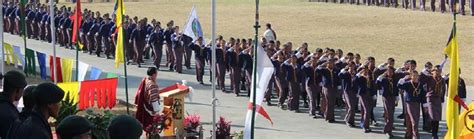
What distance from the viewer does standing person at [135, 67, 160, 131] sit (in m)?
15.9

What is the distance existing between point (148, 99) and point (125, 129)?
9227mm

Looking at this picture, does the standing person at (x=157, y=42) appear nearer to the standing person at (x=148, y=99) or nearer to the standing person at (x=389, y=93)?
the standing person at (x=389, y=93)

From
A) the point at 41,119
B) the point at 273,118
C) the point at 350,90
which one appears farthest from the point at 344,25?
the point at 41,119

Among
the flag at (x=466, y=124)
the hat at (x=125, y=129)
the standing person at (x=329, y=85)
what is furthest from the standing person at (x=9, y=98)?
the standing person at (x=329, y=85)

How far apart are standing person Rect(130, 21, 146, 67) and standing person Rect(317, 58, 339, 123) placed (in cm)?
960

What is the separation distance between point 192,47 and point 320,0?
25.8 m

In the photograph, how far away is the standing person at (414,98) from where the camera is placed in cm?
1841

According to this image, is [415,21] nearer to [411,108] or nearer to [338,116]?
[338,116]

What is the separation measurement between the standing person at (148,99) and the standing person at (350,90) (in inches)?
201

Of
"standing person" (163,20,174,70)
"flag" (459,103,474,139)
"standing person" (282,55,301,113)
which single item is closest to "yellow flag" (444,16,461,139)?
"flag" (459,103,474,139)

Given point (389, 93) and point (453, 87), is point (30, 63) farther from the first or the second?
point (453, 87)

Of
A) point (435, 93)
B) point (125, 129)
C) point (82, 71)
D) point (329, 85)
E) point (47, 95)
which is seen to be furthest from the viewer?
point (82, 71)

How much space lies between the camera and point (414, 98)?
60.6 ft

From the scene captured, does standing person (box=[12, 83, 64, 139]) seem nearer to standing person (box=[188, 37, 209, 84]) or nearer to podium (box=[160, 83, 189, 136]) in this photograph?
podium (box=[160, 83, 189, 136])
